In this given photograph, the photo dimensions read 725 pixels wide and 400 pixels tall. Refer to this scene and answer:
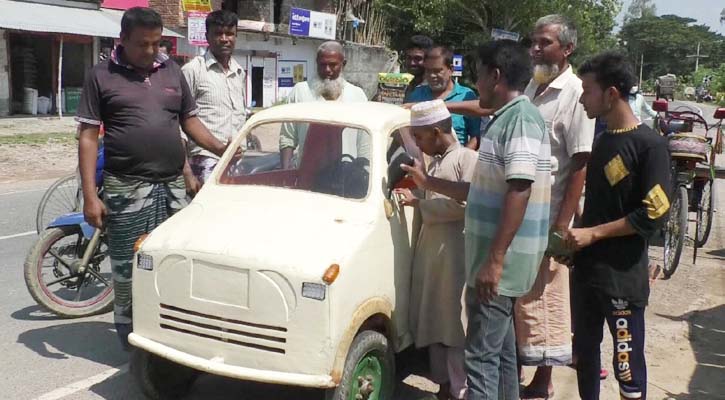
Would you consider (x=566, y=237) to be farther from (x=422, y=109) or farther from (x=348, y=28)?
(x=348, y=28)

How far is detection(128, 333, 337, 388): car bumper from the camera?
3276 millimetres

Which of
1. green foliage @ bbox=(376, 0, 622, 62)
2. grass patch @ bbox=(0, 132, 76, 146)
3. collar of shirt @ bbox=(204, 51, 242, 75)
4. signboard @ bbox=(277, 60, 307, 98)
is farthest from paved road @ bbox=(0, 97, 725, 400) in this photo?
green foliage @ bbox=(376, 0, 622, 62)

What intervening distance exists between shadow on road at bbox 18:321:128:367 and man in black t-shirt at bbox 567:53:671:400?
298cm

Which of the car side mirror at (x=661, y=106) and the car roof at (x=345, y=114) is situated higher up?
the car side mirror at (x=661, y=106)

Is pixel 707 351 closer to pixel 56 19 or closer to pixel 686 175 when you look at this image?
pixel 686 175

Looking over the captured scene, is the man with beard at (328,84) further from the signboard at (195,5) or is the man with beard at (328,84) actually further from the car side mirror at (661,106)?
the signboard at (195,5)

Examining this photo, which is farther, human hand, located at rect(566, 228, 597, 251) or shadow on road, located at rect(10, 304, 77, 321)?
shadow on road, located at rect(10, 304, 77, 321)

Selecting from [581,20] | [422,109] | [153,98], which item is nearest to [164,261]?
[153,98]

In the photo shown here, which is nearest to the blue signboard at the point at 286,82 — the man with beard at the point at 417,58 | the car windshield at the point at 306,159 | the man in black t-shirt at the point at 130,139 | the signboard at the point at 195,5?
the signboard at the point at 195,5

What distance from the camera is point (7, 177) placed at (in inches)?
490

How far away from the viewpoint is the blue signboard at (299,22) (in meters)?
28.4

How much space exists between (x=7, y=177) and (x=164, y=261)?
10.2 m

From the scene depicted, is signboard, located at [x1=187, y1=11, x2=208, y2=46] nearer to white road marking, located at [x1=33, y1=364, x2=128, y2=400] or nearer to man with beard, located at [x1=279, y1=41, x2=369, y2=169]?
man with beard, located at [x1=279, y1=41, x2=369, y2=169]

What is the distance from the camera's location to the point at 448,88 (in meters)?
5.58
